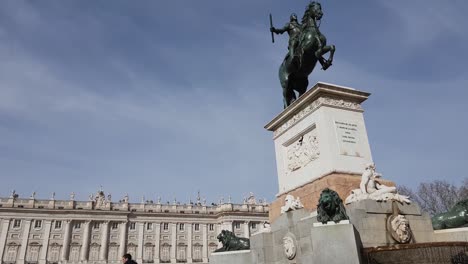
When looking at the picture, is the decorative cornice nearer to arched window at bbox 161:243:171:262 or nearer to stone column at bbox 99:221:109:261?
stone column at bbox 99:221:109:261

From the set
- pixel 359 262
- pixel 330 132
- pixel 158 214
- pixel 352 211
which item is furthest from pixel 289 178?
pixel 158 214

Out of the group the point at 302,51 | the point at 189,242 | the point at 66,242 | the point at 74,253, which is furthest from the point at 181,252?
the point at 302,51

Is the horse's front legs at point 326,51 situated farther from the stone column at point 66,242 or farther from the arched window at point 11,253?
the arched window at point 11,253

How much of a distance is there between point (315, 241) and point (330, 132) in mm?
2407

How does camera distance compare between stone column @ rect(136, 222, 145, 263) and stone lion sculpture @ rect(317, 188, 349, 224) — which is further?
stone column @ rect(136, 222, 145, 263)

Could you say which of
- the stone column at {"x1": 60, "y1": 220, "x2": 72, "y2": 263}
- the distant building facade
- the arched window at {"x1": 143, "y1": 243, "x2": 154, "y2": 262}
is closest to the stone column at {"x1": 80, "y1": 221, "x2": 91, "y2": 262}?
the distant building facade

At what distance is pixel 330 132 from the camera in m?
7.05

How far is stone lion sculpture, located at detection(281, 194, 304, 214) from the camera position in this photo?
701 centimetres

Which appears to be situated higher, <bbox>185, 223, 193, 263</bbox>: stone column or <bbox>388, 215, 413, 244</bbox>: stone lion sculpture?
<bbox>185, 223, 193, 263</bbox>: stone column

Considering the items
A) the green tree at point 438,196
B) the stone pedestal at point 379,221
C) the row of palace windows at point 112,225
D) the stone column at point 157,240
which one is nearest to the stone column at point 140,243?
the row of palace windows at point 112,225

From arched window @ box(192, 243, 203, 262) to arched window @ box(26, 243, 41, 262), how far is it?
29874 mm

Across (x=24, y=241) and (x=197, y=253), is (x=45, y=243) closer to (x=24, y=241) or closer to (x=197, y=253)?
(x=24, y=241)

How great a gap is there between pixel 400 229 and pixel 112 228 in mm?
74138

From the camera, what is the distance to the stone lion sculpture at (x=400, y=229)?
590cm
